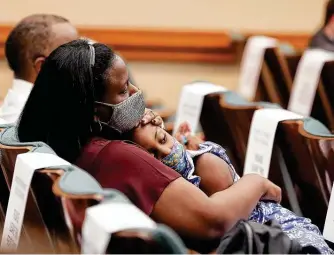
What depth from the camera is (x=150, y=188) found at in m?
1.78

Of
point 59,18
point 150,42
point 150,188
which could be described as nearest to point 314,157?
point 150,188

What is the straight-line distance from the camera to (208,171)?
6.80 ft

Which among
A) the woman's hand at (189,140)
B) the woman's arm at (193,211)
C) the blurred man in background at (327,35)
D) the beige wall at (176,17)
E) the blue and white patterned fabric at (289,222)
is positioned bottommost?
the beige wall at (176,17)

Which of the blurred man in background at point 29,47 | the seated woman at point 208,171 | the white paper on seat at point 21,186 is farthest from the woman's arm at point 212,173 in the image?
the blurred man in background at point 29,47

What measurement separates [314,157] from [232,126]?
523 millimetres

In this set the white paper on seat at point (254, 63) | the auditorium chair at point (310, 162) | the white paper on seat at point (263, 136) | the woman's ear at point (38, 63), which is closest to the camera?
the auditorium chair at point (310, 162)

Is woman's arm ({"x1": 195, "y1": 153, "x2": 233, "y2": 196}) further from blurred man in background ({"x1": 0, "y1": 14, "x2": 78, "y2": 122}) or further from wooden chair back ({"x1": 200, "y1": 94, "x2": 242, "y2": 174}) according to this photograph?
blurred man in background ({"x1": 0, "y1": 14, "x2": 78, "y2": 122})

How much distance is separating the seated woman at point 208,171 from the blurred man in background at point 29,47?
100cm

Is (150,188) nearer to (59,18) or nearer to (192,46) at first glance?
(59,18)

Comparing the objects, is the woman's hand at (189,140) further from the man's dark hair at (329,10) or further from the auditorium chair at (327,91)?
the man's dark hair at (329,10)

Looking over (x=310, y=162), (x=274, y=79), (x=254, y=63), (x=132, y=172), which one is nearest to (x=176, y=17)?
(x=254, y=63)

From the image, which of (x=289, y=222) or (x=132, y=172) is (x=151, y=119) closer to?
(x=132, y=172)

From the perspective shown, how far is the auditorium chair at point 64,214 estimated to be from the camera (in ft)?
4.82

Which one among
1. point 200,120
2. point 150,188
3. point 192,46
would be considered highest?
point 150,188
